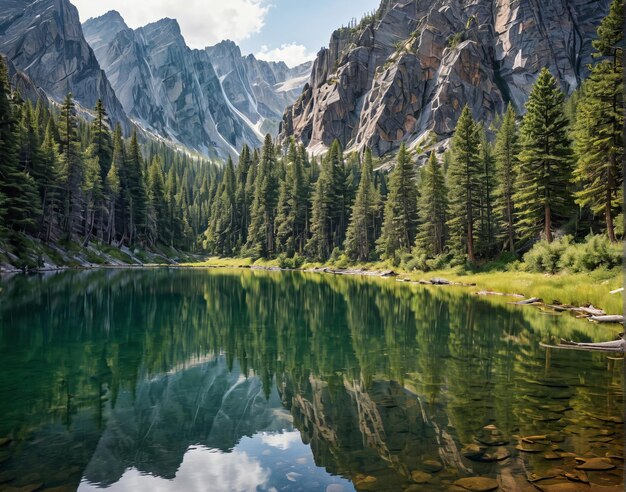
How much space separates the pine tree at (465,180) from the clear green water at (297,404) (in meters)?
30.6

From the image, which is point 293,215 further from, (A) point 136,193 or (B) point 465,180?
(B) point 465,180

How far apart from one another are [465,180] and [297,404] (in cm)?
4759

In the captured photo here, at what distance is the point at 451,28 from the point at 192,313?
599ft

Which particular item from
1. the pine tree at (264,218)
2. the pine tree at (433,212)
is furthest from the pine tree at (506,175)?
the pine tree at (264,218)

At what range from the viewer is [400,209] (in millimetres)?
69062

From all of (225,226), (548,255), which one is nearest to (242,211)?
(225,226)

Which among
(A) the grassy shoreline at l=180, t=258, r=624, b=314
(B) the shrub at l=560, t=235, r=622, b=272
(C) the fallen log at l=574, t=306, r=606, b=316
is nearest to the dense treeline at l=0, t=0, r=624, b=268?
(B) the shrub at l=560, t=235, r=622, b=272

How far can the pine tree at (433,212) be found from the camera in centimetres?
5966

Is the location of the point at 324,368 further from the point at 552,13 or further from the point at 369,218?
the point at 552,13

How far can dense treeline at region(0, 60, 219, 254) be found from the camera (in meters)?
52.5

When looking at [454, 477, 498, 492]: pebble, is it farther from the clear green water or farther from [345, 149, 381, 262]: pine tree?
[345, 149, 381, 262]: pine tree

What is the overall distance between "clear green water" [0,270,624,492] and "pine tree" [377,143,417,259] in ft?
149

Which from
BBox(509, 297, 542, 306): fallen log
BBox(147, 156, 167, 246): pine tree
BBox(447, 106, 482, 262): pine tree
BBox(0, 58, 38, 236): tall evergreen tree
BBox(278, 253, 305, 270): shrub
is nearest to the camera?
BBox(509, 297, 542, 306): fallen log

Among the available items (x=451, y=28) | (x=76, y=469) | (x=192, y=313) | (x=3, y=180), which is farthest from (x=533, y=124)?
(x=451, y=28)
